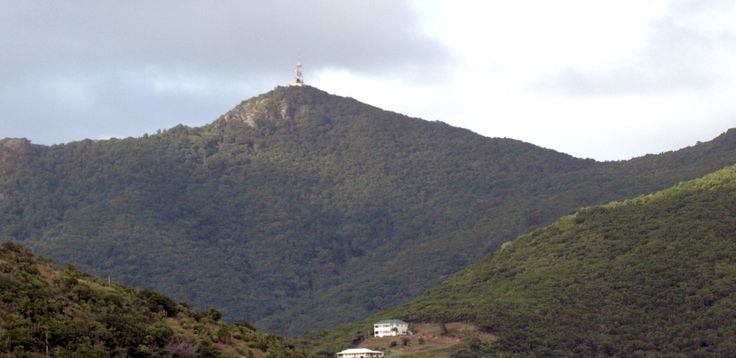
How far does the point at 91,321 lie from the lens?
192 ft

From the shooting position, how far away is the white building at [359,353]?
14132 centimetres

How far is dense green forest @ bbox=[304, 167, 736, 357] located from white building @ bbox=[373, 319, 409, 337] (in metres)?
3.81

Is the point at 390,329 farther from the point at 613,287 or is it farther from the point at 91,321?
the point at 91,321

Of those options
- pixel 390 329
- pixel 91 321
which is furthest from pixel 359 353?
pixel 91 321

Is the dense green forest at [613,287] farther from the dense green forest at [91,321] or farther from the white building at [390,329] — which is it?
the dense green forest at [91,321]

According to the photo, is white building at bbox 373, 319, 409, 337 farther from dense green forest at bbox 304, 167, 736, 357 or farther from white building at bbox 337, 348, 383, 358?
white building at bbox 337, 348, 383, 358

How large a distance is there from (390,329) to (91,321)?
3717 inches

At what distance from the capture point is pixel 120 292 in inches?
Result: 2586

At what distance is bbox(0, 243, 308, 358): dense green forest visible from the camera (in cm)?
5522

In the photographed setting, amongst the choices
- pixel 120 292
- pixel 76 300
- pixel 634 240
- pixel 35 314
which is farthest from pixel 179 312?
pixel 634 240

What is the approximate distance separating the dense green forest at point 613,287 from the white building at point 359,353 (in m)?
6.05

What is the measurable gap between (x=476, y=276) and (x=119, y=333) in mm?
117973

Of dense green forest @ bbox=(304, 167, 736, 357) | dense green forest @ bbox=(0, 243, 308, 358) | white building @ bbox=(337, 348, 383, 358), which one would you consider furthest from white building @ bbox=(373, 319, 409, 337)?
dense green forest @ bbox=(0, 243, 308, 358)

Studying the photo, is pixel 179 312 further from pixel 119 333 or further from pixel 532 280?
pixel 532 280
